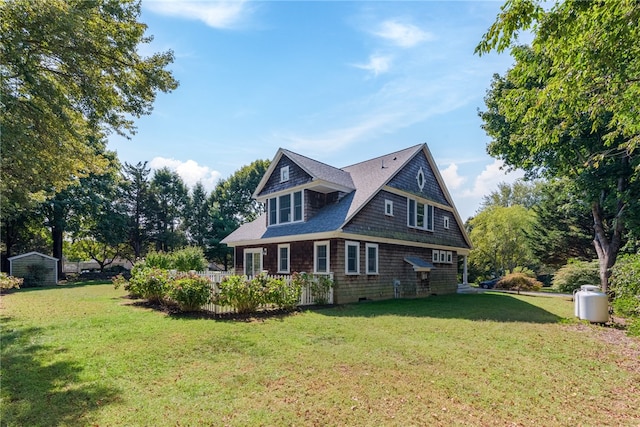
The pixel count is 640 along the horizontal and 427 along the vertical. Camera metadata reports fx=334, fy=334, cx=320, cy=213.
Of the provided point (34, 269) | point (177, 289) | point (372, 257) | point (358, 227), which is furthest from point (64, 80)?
point (34, 269)

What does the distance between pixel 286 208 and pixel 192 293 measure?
784 cm

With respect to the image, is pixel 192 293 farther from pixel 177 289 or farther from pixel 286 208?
pixel 286 208

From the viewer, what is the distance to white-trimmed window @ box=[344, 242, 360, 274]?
45.2 feet

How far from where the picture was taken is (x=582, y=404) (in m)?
4.37

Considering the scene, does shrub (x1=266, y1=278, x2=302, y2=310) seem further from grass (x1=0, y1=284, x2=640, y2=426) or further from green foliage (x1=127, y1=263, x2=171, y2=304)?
green foliage (x1=127, y1=263, x2=171, y2=304)

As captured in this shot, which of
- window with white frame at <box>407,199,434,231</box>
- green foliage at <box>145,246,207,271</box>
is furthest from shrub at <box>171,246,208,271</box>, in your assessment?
window with white frame at <box>407,199,434,231</box>

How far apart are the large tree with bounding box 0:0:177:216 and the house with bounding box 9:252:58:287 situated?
16.9 meters

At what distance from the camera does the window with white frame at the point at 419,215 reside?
1748cm

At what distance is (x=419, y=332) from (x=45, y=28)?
10795mm

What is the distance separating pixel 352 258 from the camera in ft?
46.5

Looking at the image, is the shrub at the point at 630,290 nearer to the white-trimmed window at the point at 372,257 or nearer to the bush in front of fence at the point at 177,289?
the white-trimmed window at the point at 372,257

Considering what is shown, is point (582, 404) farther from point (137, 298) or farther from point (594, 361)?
point (137, 298)

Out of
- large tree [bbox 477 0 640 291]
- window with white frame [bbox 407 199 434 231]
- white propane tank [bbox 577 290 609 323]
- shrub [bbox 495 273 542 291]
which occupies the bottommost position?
shrub [bbox 495 273 542 291]

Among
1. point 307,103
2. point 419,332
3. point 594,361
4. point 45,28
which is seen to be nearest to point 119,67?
point 45,28
